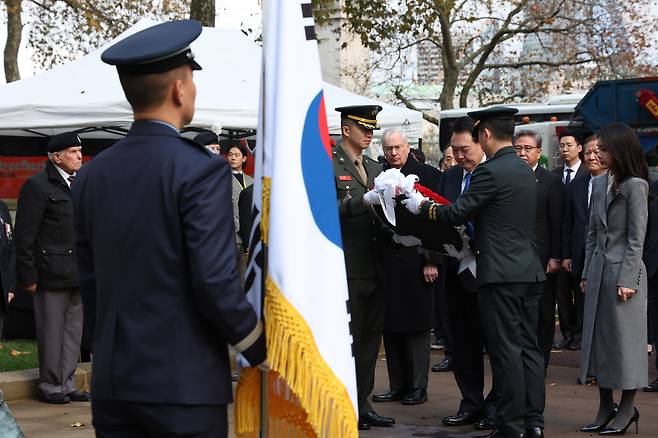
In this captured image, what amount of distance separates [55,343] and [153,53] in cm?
572

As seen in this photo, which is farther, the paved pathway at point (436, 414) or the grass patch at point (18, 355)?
the grass patch at point (18, 355)

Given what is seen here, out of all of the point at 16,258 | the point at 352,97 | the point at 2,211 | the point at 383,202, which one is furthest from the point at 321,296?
the point at 352,97

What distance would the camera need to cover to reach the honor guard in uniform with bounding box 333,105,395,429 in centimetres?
720

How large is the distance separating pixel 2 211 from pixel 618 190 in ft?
14.0

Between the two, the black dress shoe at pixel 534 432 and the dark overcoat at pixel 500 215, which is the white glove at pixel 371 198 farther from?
the black dress shoe at pixel 534 432

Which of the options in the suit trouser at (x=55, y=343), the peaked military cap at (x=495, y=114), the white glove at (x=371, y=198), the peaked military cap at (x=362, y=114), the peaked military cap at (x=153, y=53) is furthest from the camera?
the suit trouser at (x=55, y=343)

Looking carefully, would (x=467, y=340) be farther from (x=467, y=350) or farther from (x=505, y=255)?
(x=505, y=255)

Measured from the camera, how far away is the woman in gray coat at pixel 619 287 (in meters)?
7.00

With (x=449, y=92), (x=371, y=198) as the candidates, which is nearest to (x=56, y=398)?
(x=371, y=198)

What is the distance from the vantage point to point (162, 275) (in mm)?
3264

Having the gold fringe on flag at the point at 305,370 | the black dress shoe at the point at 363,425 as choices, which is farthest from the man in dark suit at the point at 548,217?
the gold fringe on flag at the point at 305,370

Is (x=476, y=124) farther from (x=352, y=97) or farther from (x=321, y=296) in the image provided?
(x=352, y=97)

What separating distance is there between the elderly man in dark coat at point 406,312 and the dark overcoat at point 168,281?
195 inches

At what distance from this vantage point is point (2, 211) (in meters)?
7.74
